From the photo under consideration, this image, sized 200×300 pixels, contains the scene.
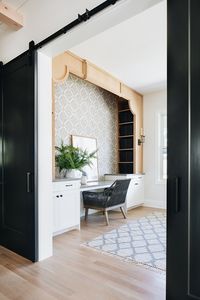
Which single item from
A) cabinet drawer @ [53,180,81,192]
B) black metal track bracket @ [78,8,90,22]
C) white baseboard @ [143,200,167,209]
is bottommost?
white baseboard @ [143,200,167,209]

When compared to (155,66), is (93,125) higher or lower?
lower

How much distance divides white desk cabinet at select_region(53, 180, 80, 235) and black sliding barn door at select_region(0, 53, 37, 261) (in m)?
0.60

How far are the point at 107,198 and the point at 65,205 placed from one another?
83 centimetres

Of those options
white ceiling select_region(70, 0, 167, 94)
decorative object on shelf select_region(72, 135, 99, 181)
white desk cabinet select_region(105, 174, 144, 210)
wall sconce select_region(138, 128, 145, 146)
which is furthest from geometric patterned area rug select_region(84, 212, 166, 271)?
white ceiling select_region(70, 0, 167, 94)

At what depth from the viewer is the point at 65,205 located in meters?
3.37

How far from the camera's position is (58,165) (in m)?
3.83

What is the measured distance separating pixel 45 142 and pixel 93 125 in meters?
2.47

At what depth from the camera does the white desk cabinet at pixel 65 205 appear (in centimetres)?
321

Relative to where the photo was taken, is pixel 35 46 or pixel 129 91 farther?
pixel 129 91

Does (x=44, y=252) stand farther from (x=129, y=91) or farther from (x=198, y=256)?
(x=129, y=91)

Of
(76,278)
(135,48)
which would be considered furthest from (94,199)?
(135,48)

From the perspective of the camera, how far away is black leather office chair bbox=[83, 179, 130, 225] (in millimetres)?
3871

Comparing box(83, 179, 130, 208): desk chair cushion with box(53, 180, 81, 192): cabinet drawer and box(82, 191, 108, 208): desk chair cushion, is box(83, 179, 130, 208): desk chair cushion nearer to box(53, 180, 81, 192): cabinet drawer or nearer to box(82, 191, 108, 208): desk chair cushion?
box(82, 191, 108, 208): desk chair cushion

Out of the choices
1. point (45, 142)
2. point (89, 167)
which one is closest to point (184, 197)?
point (45, 142)
